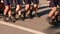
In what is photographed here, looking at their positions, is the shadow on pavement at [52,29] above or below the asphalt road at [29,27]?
above

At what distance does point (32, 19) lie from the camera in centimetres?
957

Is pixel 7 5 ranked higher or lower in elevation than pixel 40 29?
higher

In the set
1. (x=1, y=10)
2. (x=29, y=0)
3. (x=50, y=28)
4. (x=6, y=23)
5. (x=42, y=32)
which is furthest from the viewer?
(x=1, y=10)

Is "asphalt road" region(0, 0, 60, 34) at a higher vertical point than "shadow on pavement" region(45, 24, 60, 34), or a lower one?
lower

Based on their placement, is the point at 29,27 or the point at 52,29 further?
the point at 29,27

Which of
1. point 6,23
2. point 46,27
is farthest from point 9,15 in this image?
point 46,27

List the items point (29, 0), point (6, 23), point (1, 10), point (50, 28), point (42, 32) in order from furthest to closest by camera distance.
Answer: point (1, 10) → point (29, 0) → point (6, 23) → point (50, 28) → point (42, 32)

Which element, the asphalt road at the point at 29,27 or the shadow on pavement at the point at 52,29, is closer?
the shadow on pavement at the point at 52,29

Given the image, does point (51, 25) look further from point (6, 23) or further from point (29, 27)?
point (6, 23)

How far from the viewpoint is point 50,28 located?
7.99 metres

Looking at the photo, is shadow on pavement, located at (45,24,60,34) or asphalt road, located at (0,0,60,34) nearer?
shadow on pavement, located at (45,24,60,34)

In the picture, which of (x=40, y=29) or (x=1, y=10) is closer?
(x=40, y=29)

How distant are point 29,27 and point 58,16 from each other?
143 cm

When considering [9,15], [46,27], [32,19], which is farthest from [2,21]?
[46,27]
